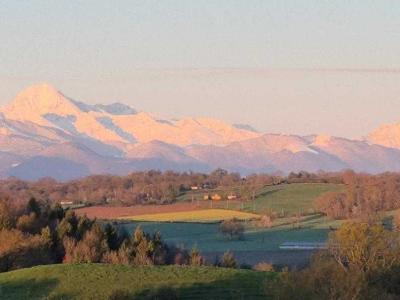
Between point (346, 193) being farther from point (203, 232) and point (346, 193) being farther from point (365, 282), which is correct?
point (365, 282)

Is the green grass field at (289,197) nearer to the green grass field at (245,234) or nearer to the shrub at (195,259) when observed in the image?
the green grass field at (245,234)

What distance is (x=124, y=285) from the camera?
48250 mm

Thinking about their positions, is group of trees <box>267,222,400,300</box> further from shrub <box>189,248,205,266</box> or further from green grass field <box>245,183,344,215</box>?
green grass field <box>245,183,344,215</box>

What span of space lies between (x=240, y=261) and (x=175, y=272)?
2559cm

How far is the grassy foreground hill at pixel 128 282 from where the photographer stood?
1871 inches

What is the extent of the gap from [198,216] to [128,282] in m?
67.7

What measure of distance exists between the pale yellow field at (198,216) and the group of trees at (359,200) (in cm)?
734

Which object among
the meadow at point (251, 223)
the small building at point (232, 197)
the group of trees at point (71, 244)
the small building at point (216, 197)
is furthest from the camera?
the small building at point (216, 197)

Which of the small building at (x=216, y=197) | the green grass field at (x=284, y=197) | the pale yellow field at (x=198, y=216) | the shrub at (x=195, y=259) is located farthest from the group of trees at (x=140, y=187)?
the shrub at (x=195, y=259)

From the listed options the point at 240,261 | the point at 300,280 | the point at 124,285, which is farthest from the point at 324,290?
the point at 240,261

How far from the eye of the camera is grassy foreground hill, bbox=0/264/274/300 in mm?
47531

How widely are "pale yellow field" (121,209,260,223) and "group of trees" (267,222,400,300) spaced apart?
68.7 meters

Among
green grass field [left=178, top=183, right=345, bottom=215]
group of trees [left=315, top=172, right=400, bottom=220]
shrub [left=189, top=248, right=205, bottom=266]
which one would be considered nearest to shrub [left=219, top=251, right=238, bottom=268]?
shrub [left=189, top=248, right=205, bottom=266]

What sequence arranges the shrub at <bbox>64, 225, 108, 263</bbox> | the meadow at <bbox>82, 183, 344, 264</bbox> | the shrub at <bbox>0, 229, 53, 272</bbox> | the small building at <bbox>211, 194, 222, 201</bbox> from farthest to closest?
the small building at <bbox>211, 194, 222, 201</bbox>, the meadow at <bbox>82, 183, 344, 264</bbox>, the shrub at <bbox>64, 225, 108, 263</bbox>, the shrub at <bbox>0, 229, 53, 272</bbox>
